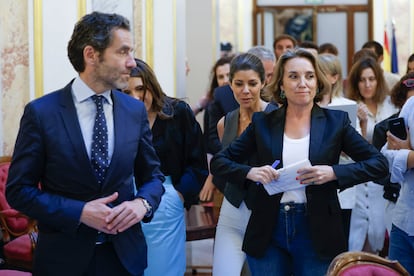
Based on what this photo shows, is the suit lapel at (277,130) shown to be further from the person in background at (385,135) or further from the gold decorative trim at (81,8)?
the gold decorative trim at (81,8)

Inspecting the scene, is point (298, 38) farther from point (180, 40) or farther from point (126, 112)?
point (126, 112)

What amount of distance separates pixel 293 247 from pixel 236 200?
0.62 m

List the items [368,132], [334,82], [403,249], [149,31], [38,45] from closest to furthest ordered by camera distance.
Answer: [403,249]
[334,82]
[38,45]
[368,132]
[149,31]

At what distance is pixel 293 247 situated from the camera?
3543 millimetres

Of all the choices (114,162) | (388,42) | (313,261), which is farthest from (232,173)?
(388,42)

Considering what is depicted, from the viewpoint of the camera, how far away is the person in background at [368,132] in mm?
5586

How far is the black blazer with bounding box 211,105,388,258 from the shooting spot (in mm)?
3479

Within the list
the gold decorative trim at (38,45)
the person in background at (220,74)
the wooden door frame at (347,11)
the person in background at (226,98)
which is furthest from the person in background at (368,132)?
the wooden door frame at (347,11)

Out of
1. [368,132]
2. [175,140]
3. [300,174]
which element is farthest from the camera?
[368,132]

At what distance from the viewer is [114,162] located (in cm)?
296

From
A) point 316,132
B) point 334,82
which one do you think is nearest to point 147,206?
point 316,132

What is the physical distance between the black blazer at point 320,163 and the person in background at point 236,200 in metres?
0.19

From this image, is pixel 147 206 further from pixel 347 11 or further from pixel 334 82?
pixel 347 11

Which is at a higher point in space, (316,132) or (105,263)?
(316,132)
